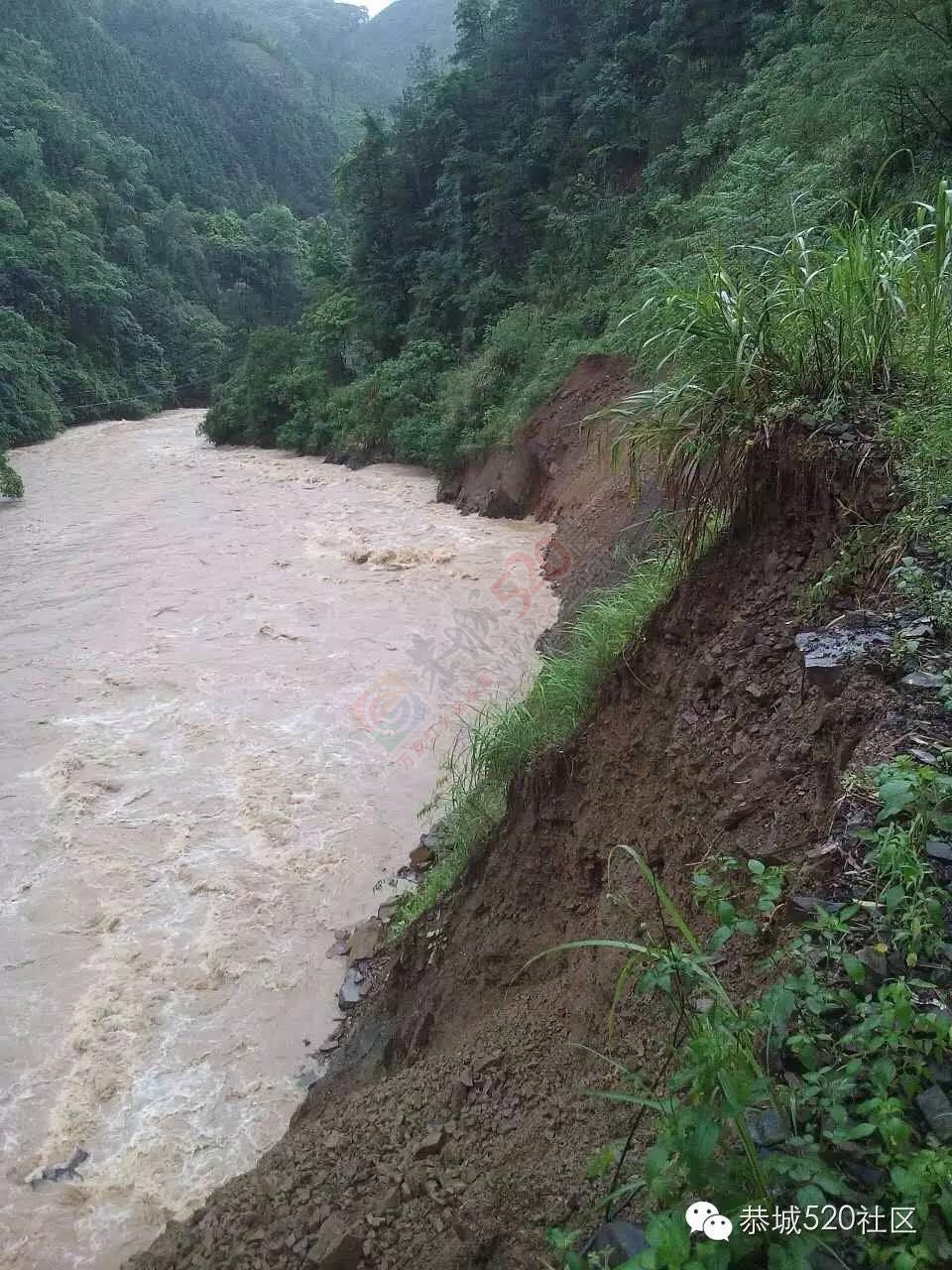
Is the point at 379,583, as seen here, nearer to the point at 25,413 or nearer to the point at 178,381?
the point at 25,413

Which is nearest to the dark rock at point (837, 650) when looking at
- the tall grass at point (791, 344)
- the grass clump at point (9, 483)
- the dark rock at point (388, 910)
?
the tall grass at point (791, 344)

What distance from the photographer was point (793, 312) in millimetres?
2854

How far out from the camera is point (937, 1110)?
4.22 feet

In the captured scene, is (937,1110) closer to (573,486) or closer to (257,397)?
(573,486)

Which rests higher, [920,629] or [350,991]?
[920,629]

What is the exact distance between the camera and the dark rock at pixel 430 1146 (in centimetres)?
234

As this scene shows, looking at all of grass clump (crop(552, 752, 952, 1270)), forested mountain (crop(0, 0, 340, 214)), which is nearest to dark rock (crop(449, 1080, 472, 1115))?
grass clump (crop(552, 752, 952, 1270))

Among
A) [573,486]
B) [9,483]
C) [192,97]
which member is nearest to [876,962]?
[573,486]

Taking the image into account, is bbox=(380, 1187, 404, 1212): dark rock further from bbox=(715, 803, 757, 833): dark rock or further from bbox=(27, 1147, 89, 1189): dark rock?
bbox=(27, 1147, 89, 1189): dark rock

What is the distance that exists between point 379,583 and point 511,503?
11.2 ft

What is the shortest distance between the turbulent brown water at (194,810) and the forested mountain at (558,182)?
4.65m

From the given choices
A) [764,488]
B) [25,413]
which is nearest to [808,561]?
[764,488]

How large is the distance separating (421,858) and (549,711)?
2104 mm

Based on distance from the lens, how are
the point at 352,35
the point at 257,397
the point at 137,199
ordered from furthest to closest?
the point at 352,35 < the point at 137,199 < the point at 257,397
